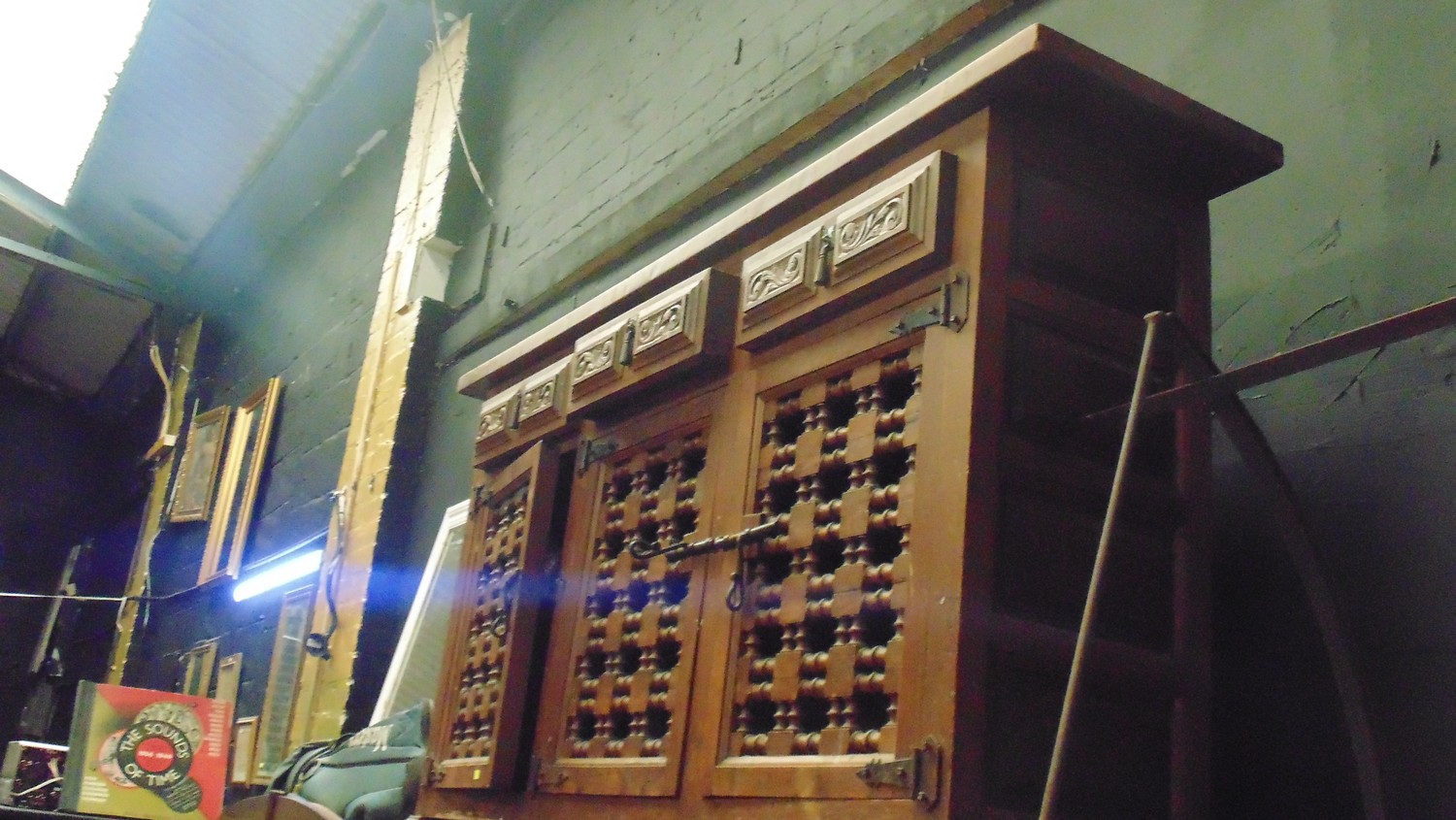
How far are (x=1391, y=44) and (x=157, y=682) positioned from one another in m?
6.52

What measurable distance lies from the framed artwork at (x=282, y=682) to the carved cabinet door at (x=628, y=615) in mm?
2758

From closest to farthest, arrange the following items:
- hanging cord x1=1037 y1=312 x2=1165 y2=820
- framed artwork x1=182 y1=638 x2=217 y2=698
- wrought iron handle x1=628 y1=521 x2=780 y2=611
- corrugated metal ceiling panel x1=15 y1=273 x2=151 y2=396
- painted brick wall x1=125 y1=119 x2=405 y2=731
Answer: hanging cord x1=1037 y1=312 x2=1165 y2=820 → wrought iron handle x1=628 y1=521 x2=780 y2=611 → painted brick wall x1=125 y1=119 x2=405 y2=731 → framed artwork x1=182 y1=638 x2=217 y2=698 → corrugated metal ceiling panel x1=15 y1=273 x2=151 y2=396

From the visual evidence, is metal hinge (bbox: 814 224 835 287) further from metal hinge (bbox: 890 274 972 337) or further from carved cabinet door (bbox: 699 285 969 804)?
metal hinge (bbox: 890 274 972 337)

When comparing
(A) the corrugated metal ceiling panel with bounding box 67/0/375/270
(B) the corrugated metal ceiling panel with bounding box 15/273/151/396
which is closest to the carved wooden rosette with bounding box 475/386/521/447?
(A) the corrugated metal ceiling panel with bounding box 67/0/375/270

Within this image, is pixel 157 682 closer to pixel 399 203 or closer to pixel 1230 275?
pixel 399 203

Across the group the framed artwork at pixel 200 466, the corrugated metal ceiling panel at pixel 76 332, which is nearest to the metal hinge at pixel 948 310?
the framed artwork at pixel 200 466

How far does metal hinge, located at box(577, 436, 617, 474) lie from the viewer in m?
2.33

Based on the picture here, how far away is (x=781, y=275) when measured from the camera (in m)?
1.94

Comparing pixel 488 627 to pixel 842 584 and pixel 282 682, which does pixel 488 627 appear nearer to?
pixel 842 584

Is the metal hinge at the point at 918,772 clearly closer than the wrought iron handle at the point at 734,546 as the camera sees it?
Yes

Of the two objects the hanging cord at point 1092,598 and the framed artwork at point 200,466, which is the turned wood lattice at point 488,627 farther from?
the framed artwork at point 200,466

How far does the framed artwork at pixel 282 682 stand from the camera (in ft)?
15.4

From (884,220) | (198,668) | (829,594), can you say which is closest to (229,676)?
(198,668)

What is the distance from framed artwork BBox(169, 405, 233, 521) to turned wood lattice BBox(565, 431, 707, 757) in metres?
5.10
